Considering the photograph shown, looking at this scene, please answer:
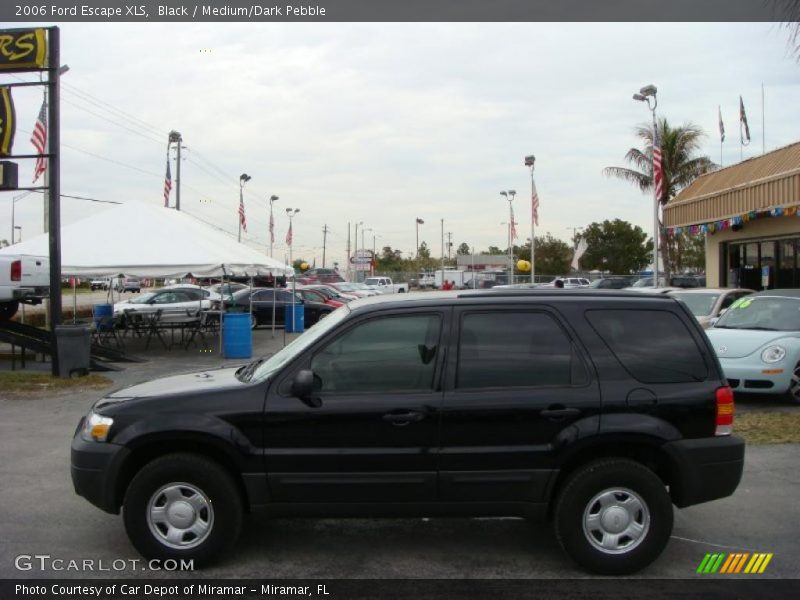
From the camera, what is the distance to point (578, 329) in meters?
4.64

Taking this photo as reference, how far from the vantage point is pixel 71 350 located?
12.9 m

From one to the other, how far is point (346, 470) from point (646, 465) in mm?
1909

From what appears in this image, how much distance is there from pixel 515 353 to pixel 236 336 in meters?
12.8

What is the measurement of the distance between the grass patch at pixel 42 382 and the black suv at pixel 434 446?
27.2 feet

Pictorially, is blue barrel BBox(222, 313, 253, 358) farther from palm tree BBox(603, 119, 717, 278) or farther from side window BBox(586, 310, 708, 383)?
palm tree BBox(603, 119, 717, 278)

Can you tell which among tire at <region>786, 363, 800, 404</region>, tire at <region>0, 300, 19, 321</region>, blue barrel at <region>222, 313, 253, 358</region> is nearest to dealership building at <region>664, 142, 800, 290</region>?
tire at <region>786, 363, 800, 404</region>

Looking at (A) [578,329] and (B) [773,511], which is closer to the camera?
(A) [578,329]

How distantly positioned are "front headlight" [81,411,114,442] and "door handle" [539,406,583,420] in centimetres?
267

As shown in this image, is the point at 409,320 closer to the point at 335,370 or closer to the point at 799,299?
the point at 335,370

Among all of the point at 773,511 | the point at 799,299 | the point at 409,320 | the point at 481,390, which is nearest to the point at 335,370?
the point at 409,320

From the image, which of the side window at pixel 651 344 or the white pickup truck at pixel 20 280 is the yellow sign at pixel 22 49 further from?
the side window at pixel 651 344

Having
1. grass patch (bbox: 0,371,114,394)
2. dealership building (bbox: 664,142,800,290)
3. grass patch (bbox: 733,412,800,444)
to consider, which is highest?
dealership building (bbox: 664,142,800,290)

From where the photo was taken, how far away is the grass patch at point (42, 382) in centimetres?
1192

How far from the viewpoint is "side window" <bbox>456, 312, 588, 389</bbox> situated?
14.9 feet
